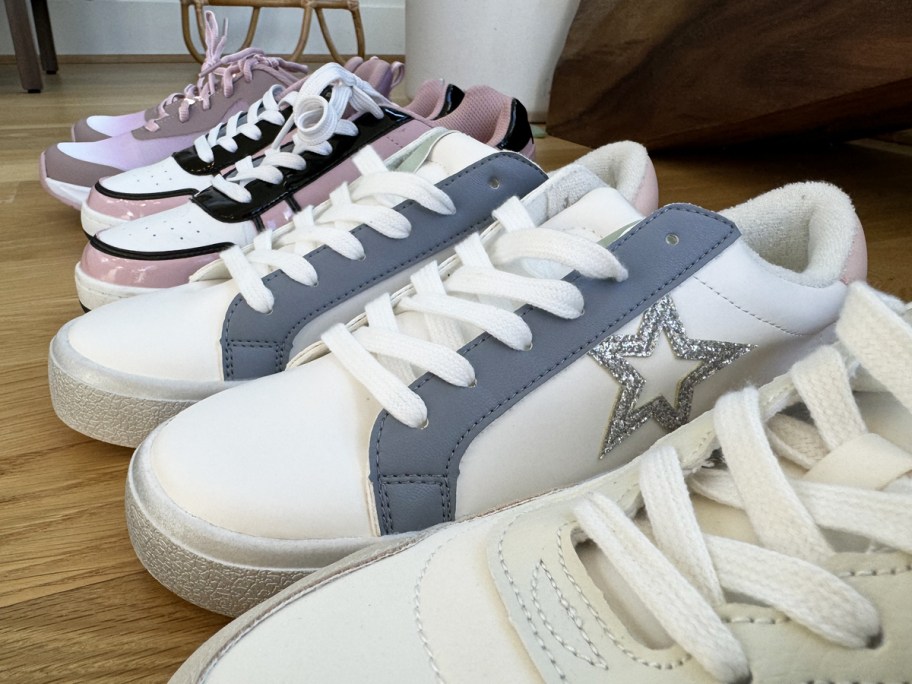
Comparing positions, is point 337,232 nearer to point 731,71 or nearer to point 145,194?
point 145,194

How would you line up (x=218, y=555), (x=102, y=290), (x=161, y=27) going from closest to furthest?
1. (x=218, y=555)
2. (x=102, y=290)
3. (x=161, y=27)

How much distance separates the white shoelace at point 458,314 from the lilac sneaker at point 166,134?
0.82 metres

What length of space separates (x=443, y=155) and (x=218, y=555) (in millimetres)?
373

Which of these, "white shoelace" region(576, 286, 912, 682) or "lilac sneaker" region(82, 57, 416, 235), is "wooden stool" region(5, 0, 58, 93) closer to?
"lilac sneaker" region(82, 57, 416, 235)

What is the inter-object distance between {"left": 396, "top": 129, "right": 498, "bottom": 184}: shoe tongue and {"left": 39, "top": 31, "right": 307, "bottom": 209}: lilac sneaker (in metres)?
0.63

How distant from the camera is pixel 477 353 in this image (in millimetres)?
423

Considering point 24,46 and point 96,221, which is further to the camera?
point 24,46

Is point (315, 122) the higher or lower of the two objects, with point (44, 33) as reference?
higher

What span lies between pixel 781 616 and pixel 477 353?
217 millimetres

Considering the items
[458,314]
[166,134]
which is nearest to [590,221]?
[458,314]

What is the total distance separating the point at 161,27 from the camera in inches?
137

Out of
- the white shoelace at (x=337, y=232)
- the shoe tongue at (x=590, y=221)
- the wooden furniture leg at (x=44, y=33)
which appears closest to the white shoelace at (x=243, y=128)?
the white shoelace at (x=337, y=232)

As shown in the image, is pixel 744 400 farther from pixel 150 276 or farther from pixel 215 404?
pixel 150 276

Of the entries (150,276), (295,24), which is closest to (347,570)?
(150,276)
